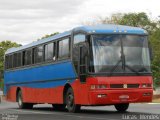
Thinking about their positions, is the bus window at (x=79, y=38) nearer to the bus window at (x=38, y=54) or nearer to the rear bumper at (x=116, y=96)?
the rear bumper at (x=116, y=96)

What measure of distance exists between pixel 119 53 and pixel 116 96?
1.58 meters

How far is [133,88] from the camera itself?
1992cm

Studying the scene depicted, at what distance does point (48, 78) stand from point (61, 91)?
1.91 metres

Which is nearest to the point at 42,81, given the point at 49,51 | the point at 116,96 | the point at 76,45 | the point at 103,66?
the point at 49,51

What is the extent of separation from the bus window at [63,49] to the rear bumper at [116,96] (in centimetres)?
291

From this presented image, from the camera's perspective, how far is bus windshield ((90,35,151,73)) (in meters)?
19.8

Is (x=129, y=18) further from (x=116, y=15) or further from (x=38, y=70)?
(x=38, y=70)

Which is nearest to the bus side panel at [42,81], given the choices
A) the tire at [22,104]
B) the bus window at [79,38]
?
the tire at [22,104]

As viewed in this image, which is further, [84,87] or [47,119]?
[84,87]

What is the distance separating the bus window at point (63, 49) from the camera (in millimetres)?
22062

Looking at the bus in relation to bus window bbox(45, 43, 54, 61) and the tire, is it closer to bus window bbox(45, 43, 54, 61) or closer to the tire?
bus window bbox(45, 43, 54, 61)

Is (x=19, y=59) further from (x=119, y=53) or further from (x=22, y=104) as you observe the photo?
(x=119, y=53)

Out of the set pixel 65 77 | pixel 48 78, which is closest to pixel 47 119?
pixel 65 77

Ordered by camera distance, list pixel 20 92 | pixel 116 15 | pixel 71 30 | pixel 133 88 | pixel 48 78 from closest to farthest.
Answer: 1. pixel 133 88
2. pixel 71 30
3. pixel 48 78
4. pixel 20 92
5. pixel 116 15
